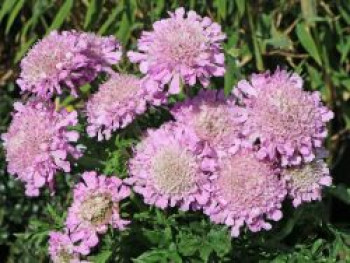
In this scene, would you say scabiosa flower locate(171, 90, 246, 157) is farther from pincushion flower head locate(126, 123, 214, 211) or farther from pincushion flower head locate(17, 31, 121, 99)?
pincushion flower head locate(17, 31, 121, 99)

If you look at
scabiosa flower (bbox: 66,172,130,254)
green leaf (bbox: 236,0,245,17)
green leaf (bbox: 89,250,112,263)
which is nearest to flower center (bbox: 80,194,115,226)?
scabiosa flower (bbox: 66,172,130,254)

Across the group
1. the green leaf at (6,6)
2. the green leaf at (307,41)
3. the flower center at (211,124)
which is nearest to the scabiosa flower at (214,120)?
the flower center at (211,124)

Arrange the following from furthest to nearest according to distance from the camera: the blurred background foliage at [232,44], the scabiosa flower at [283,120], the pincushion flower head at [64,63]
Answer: the blurred background foliage at [232,44] → the pincushion flower head at [64,63] → the scabiosa flower at [283,120]

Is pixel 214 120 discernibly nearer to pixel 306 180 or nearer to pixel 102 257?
pixel 306 180

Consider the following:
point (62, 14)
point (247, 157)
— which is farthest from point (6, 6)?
Result: point (247, 157)

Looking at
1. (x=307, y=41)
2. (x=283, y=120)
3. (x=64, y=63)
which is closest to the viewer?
(x=283, y=120)

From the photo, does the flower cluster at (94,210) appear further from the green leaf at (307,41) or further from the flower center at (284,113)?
the green leaf at (307,41)

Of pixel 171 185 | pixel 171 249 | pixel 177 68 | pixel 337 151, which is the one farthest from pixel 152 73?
pixel 337 151
